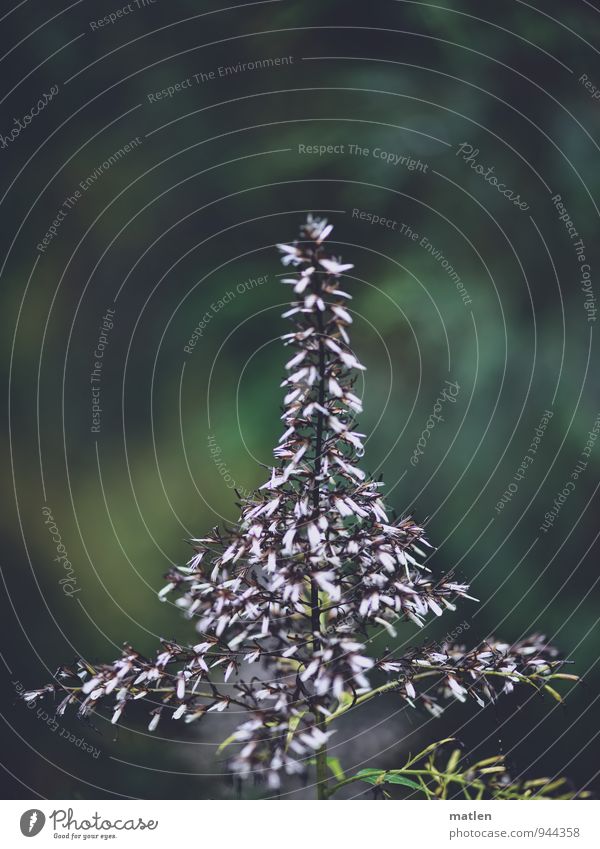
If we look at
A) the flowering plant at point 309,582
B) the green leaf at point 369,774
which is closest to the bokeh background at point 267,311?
the green leaf at point 369,774

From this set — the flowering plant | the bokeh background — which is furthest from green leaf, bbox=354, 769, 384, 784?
the bokeh background

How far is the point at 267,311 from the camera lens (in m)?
2.08

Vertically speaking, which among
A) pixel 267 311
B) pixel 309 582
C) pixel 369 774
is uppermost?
pixel 267 311

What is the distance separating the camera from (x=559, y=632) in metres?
1.91

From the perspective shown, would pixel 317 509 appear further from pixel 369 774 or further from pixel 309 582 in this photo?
pixel 369 774

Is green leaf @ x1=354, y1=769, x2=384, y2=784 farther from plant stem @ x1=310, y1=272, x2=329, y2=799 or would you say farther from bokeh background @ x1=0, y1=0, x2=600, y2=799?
bokeh background @ x1=0, y1=0, x2=600, y2=799

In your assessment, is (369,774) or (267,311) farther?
(267,311)

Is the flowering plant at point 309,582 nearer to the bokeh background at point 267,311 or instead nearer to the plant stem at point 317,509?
the plant stem at point 317,509

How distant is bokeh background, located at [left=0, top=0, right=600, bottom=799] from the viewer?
192cm

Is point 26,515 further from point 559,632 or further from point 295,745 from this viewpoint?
point 559,632

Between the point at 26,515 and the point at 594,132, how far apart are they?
193 centimetres

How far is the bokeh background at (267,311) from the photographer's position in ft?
6.31

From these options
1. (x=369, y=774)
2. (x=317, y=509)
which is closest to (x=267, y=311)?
(x=317, y=509)

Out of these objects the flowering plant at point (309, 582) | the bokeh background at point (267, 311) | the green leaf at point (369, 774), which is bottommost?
the green leaf at point (369, 774)
